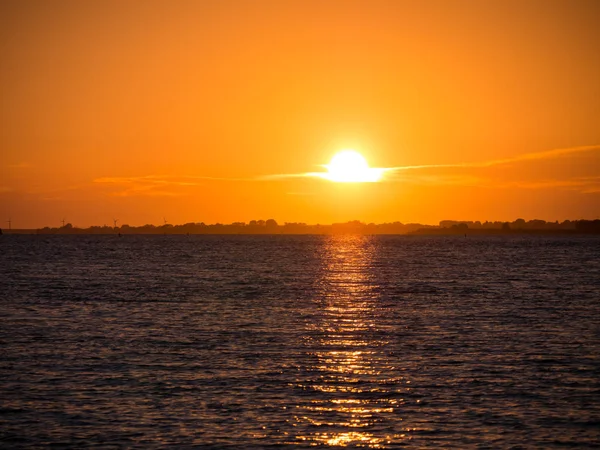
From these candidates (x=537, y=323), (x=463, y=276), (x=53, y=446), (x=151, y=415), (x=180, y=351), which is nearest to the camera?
(x=53, y=446)

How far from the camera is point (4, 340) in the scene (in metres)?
50.7

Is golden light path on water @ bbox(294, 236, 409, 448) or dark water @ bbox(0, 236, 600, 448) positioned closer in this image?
golden light path on water @ bbox(294, 236, 409, 448)

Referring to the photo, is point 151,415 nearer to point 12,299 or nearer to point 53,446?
point 53,446

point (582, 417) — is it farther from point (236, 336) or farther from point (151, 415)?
point (236, 336)

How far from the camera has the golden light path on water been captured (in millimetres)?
28672

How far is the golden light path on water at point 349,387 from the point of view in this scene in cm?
2867

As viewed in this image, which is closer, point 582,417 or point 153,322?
point 582,417

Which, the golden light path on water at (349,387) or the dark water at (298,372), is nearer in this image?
the golden light path on water at (349,387)

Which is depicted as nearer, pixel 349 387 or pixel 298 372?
pixel 349 387

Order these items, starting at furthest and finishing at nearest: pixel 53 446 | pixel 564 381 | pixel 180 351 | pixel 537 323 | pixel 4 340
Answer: pixel 537 323 → pixel 4 340 → pixel 180 351 → pixel 564 381 → pixel 53 446

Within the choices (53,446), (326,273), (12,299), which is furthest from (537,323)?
(326,273)

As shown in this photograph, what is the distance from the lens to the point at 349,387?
36344 millimetres

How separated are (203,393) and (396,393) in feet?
28.4

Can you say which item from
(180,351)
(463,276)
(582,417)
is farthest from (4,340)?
(463,276)
